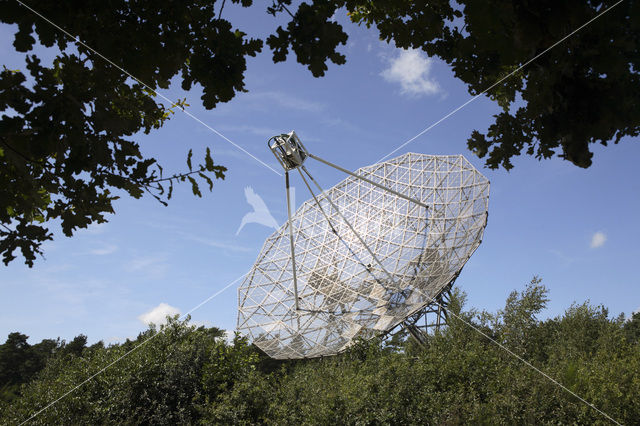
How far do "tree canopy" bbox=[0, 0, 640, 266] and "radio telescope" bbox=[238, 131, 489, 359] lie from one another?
1230 cm

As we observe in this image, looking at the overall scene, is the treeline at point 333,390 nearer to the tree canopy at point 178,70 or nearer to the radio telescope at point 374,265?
the radio telescope at point 374,265

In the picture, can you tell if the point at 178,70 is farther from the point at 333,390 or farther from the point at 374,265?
the point at 374,265

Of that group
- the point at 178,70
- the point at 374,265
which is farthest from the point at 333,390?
the point at 178,70

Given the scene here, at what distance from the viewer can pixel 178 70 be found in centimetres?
342

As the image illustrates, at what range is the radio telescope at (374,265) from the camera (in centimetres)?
1786

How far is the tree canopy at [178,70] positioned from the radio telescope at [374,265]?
12304mm

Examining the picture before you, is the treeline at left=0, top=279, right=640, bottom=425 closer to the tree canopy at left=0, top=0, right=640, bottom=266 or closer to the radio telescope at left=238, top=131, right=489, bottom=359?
the radio telescope at left=238, top=131, right=489, bottom=359

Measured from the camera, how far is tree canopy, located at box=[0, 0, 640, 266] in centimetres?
270

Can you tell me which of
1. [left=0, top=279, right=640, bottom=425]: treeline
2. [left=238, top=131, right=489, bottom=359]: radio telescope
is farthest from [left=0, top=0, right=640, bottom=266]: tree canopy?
[left=238, top=131, right=489, bottom=359]: radio telescope

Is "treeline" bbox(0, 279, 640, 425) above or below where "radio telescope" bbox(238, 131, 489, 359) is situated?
below

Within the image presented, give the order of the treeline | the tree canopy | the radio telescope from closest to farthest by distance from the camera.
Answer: the tree canopy < the treeline < the radio telescope

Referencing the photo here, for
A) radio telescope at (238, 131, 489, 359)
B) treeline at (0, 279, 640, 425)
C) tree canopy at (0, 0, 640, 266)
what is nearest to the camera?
tree canopy at (0, 0, 640, 266)

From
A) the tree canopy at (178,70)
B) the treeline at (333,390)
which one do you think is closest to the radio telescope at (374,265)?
the treeline at (333,390)

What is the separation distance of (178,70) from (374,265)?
16.6 metres
